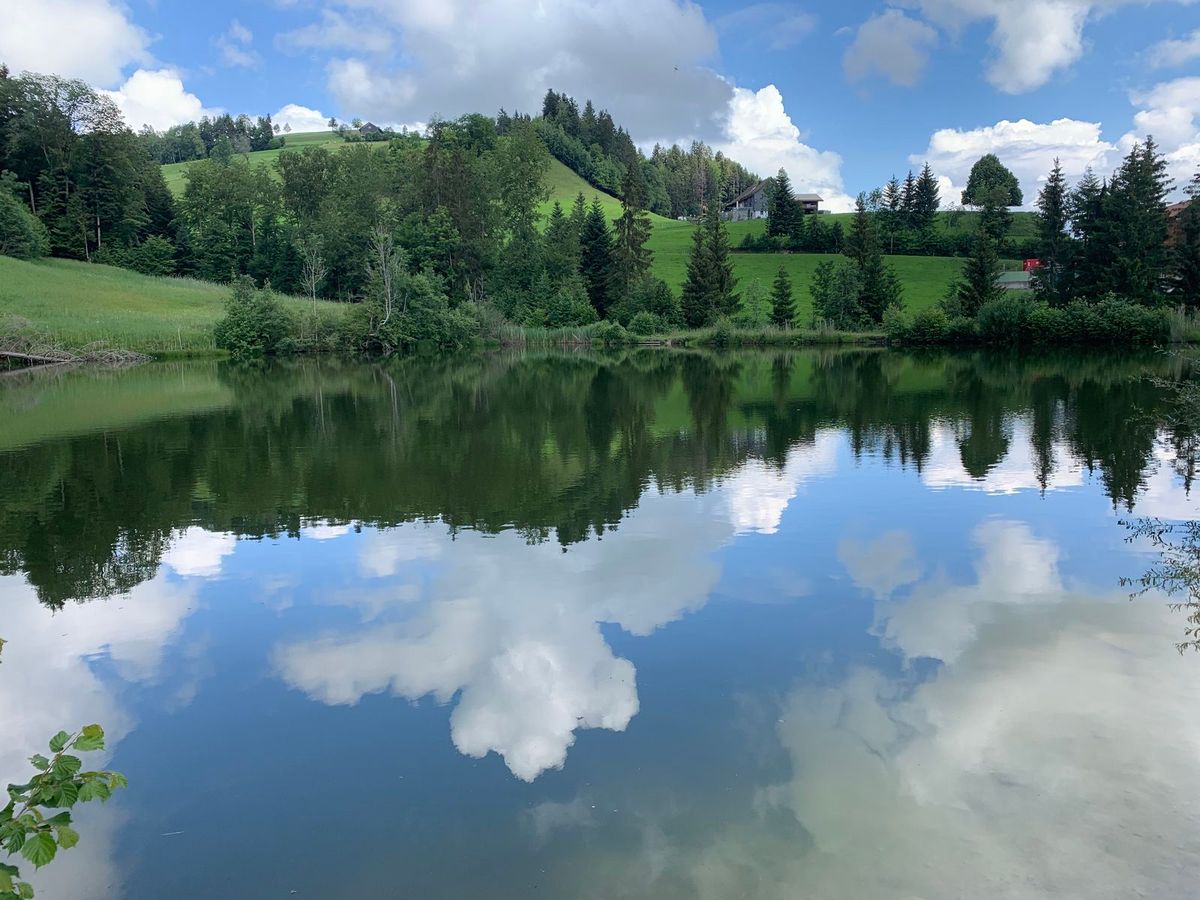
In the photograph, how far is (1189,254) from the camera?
53.2 m

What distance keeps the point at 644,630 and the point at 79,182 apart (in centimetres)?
8600

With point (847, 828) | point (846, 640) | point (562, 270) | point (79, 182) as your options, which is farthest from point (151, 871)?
point (79, 182)

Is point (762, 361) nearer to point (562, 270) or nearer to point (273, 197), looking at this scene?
point (562, 270)

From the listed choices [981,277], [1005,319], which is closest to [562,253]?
[981,277]

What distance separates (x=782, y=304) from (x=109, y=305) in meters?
50.1

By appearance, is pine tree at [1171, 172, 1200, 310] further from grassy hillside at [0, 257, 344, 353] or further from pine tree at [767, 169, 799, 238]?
grassy hillside at [0, 257, 344, 353]

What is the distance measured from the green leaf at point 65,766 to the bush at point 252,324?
56994 millimetres

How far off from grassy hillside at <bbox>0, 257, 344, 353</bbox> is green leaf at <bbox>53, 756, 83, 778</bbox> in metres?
51.5

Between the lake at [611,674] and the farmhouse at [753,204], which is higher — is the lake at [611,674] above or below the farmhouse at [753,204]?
below

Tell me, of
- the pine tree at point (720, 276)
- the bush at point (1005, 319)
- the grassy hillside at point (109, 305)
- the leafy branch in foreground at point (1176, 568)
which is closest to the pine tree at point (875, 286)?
the bush at point (1005, 319)

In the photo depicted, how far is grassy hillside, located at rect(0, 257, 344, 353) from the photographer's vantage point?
166 ft

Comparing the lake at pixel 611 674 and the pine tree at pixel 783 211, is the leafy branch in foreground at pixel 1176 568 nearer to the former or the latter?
the lake at pixel 611 674

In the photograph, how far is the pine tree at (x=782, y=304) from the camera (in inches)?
2618

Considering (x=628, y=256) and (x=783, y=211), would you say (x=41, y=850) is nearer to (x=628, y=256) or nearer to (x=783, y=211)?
(x=628, y=256)
